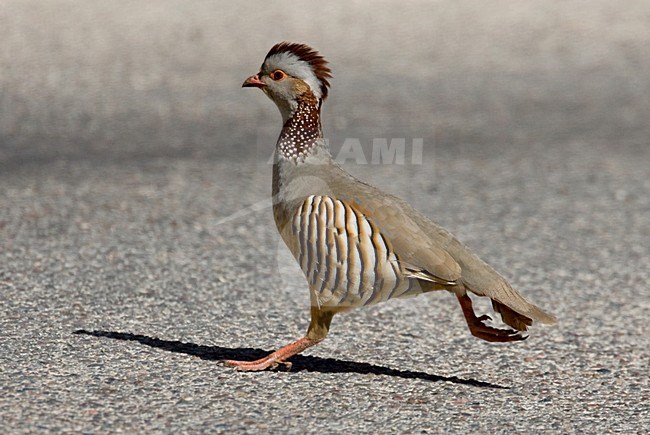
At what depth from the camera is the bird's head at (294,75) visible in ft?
18.4

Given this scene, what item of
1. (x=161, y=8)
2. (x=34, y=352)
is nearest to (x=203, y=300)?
(x=34, y=352)

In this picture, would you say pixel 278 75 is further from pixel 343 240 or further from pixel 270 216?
pixel 270 216

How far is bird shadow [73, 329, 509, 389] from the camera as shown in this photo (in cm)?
583

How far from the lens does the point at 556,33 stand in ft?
57.2

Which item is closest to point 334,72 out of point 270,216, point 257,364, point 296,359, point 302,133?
point 270,216

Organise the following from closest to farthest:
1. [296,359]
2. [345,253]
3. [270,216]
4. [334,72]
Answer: [345,253], [296,359], [270,216], [334,72]

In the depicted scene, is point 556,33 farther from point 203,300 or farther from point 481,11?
point 203,300

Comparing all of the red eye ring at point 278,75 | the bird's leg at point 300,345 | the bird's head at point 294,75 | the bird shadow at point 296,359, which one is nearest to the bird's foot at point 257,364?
the bird's leg at point 300,345

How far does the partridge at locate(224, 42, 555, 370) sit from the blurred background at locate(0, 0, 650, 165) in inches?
217

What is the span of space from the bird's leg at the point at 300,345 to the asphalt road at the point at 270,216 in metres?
0.09

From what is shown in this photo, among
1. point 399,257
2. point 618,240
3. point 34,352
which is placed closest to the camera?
point 399,257

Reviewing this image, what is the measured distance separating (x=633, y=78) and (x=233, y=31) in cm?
568

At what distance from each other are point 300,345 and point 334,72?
970 cm

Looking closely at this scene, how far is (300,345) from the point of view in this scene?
18.2 ft
